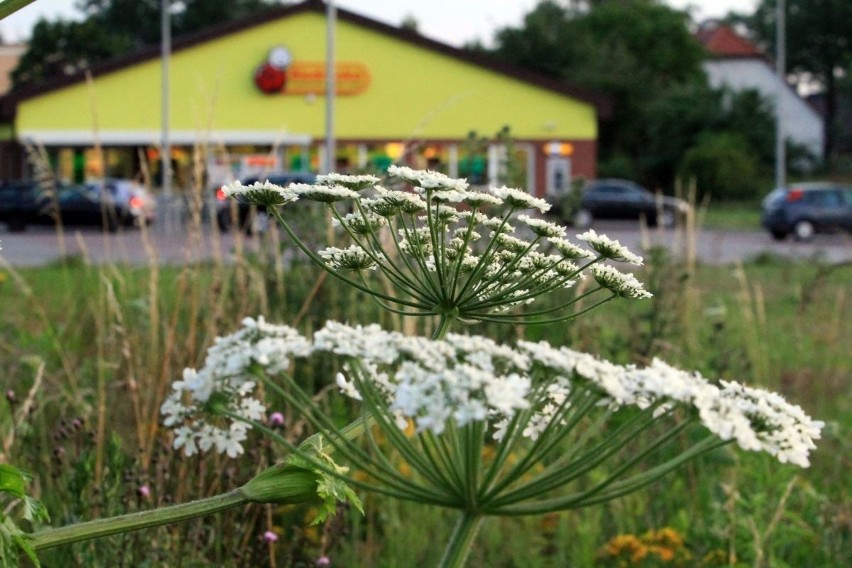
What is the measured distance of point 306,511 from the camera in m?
5.53

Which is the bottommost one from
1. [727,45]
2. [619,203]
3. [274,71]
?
[619,203]

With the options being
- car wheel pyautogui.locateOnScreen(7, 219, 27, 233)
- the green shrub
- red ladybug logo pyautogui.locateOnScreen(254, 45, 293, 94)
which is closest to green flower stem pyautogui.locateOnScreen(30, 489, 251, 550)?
car wheel pyautogui.locateOnScreen(7, 219, 27, 233)

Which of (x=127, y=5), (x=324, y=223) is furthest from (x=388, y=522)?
A: (x=127, y=5)

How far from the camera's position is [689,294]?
877 cm

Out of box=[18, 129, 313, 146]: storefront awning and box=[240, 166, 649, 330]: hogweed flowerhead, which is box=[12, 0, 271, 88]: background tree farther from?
box=[240, 166, 649, 330]: hogweed flowerhead

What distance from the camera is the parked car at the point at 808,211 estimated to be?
1398 inches

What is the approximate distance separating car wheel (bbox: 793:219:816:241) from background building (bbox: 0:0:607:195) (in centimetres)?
1332

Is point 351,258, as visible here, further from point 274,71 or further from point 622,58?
point 622,58

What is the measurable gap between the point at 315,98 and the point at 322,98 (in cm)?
26

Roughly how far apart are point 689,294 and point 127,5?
296 ft

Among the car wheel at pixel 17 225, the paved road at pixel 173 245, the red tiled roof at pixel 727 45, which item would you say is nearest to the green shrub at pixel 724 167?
the paved road at pixel 173 245

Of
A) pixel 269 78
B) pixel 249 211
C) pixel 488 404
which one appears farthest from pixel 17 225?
pixel 488 404

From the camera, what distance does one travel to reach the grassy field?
4.30 metres

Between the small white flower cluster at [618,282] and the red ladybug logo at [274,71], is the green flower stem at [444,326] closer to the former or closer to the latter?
the small white flower cluster at [618,282]
